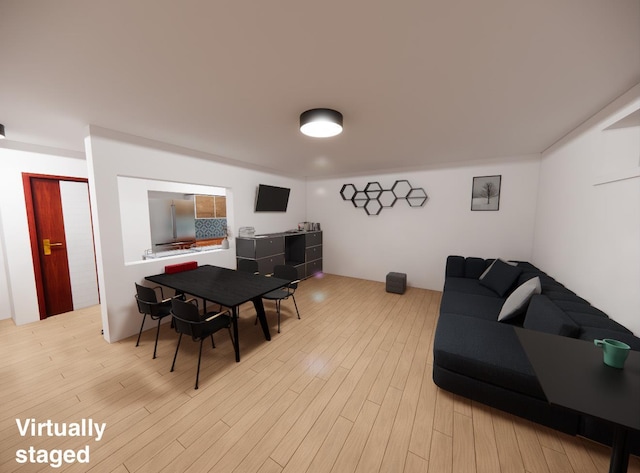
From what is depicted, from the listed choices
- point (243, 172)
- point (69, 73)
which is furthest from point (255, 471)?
point (243, 172)

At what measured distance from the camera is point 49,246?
3.53 m

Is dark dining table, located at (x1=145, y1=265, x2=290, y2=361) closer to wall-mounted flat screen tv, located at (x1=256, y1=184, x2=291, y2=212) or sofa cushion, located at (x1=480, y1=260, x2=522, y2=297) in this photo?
wall-mounted flat screen tv, located at (x1=256, y1=184, x2=291, y2=212)

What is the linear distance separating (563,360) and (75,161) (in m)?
6.07

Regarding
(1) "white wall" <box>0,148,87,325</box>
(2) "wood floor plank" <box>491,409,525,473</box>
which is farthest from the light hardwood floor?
(1) "white wall" <box>0,148,87,325</box>

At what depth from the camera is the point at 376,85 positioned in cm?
181

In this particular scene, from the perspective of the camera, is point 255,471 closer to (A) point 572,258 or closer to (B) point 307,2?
(B) point 307,2

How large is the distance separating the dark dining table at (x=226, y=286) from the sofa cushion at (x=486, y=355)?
6.13 feet

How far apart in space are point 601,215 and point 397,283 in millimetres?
2895

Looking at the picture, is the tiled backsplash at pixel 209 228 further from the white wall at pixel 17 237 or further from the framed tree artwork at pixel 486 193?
the framed tree artwork at pixel 486 193

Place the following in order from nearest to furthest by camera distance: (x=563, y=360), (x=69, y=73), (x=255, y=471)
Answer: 1. (x=563, y=360)
2. (x=255, y=471)
3. (x=69, y=73)

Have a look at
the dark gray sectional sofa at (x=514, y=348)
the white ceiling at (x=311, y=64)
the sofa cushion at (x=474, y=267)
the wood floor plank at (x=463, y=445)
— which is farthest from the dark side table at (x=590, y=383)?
the sofa cushion at (x=474, y=267)

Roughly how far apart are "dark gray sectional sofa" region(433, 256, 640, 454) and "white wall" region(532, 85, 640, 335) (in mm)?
180

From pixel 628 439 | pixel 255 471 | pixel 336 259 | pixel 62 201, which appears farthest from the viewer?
pixel 336 259

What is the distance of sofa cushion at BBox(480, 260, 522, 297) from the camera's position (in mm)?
3096
